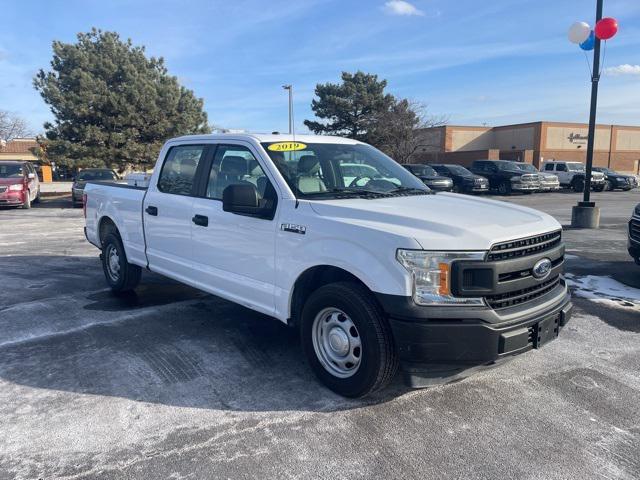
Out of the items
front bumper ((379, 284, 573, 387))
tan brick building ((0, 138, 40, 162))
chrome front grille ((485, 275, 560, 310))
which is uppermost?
tan brick building ((0, 138, 40, 162))

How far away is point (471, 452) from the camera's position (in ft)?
10.1

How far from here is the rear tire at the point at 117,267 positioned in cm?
649

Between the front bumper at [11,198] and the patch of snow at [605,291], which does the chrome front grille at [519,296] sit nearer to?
the patch of snow at [605,291]

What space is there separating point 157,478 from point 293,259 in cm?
176

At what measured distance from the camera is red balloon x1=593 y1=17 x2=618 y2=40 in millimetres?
11492

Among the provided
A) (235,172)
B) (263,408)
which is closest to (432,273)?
(263,408)

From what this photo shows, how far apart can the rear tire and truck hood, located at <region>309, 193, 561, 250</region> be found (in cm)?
353

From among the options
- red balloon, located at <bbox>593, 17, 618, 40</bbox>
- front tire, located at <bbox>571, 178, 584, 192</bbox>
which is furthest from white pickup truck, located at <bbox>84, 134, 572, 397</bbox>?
front tire, located at <bbox>571, 178, 584, 192</bbox>

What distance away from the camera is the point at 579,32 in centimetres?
1219

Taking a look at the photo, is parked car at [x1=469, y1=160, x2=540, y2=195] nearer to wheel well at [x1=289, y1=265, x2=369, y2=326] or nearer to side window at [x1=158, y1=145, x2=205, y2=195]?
side window at [x1=158, y1=145, x2=205, y2=195]

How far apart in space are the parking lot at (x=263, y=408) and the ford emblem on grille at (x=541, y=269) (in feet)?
3.07

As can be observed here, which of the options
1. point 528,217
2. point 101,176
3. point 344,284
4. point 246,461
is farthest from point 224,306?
point 101,176

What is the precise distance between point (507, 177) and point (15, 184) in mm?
23392

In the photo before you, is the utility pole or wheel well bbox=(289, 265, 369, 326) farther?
the utility pole
